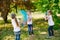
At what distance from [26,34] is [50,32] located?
1566 mm

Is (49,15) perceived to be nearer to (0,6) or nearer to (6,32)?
(6,32)

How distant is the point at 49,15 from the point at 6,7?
6.22 m

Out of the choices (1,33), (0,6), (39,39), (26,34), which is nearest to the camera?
(39,39)

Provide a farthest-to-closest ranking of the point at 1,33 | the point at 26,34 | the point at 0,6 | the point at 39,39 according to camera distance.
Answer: the point at 0,6
the point at 1,33
the point at 26,34
the point at 39,39

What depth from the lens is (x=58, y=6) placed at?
12.1 m

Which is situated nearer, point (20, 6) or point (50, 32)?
point (50, 32)

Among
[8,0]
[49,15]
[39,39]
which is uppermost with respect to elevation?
[8,0]

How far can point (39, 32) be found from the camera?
41.7 ft

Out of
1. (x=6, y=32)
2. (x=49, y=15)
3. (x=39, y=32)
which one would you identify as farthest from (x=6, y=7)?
(x=49, y=15)

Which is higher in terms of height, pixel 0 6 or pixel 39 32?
pixel 0 6

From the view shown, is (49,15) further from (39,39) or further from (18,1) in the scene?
(18,1)

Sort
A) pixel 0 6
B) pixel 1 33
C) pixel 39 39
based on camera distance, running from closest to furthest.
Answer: pixel 39 39 → pixel 1 33 → pixel 0 6

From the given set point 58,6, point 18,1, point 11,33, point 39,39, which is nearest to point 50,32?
point 39,39

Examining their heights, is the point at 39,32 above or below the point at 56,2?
below
